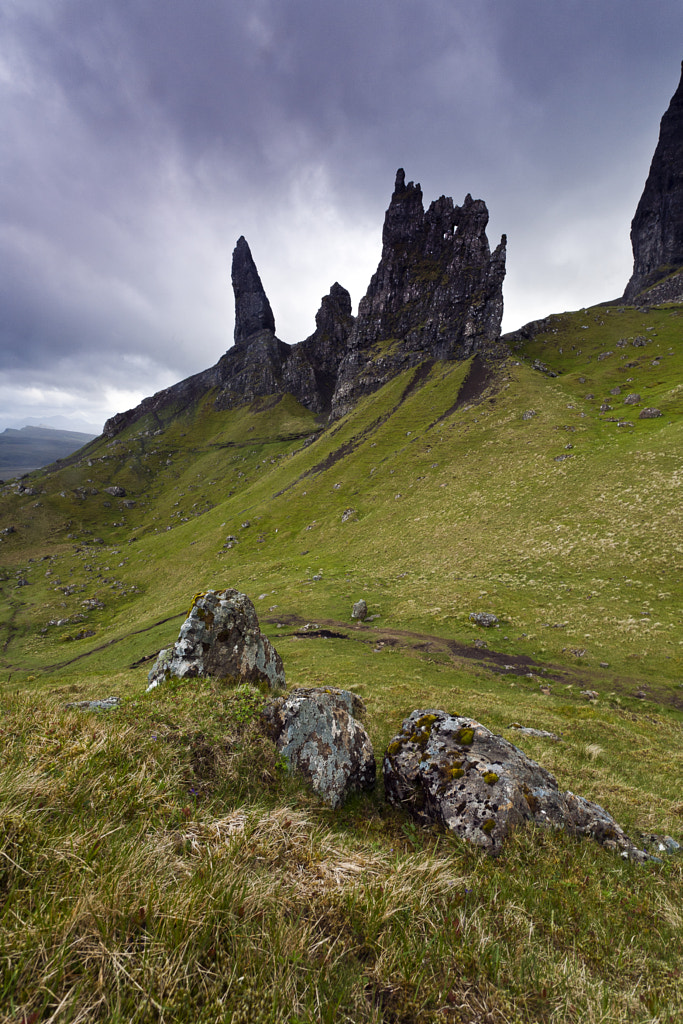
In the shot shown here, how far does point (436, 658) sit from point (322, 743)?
20.8 m

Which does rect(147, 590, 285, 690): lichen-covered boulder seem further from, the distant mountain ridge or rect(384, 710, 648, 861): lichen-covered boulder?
the distant mountain ridge

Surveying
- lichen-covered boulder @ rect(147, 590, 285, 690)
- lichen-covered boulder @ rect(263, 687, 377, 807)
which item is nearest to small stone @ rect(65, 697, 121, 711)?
lichen-covered boulder @ rect(263, 687, 377, 807)

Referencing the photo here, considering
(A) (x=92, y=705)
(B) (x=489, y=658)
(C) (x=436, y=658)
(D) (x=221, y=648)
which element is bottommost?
(C) (x=436, y=658)

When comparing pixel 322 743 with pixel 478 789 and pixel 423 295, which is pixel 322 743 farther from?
pixel 423 295

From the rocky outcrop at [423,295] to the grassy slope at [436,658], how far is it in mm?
22400

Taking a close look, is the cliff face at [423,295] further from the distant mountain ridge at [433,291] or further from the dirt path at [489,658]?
the dirt path at [489,658]

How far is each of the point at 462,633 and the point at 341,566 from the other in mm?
23060

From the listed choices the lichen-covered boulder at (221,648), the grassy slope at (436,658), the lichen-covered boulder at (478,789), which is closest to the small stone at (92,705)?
the grassy slope at (436,658)

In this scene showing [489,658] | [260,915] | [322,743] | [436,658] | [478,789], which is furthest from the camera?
[436,658]

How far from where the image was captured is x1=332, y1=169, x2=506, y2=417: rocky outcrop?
381 ft

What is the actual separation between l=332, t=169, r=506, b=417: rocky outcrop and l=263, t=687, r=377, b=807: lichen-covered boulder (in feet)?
393

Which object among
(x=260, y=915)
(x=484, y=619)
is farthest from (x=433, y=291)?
(x=260, y=915)

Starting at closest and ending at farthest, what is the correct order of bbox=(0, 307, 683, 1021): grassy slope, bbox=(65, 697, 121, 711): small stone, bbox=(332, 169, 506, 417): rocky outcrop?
bbox=(0, 307, 683, 1021): grassy slope → bbox=(65, 697, 121, 711): small stone → bbox=(332, 169, 506, 417): rocky outcrop

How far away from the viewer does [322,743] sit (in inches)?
296
